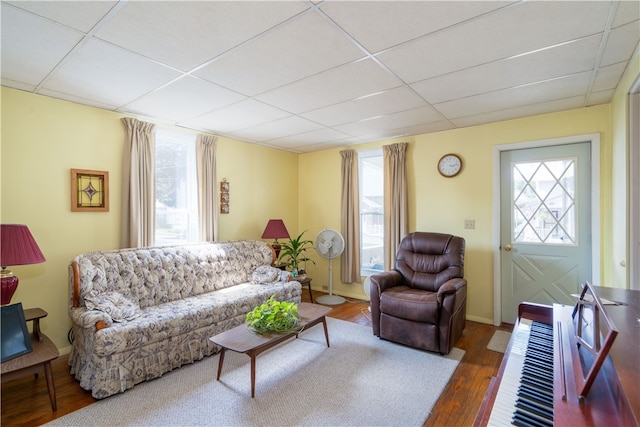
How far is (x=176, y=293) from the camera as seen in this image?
3152 millimetres

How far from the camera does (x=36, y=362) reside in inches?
77.1

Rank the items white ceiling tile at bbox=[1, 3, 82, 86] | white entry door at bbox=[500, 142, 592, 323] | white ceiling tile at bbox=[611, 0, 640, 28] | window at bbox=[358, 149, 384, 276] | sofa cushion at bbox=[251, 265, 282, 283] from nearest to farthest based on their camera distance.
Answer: white ceiling tile at bbox=[611, 0, 640, 28] → white ceiling tile at bbox=[1, 3, 82, 86] → white entry door at bbox=[500, 142, 592, 323] → sofa cushion at bbox=[251, 265, 282, 283] → window at bbox=[358, 149, 384, 276]

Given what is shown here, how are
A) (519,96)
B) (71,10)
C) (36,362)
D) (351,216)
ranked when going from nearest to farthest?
(71,10)
(36,362)
(519,96)
(351,216)

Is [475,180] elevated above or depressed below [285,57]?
below

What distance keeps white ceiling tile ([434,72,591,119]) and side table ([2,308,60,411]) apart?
12.2 ft

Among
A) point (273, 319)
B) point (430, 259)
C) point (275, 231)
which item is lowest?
point (273, 319)

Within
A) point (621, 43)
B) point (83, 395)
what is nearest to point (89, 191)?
point (83, 395)

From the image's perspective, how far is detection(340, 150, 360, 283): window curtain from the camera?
4719 mm

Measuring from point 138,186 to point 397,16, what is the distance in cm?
297

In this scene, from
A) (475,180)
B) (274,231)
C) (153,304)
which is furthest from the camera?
(274,231)

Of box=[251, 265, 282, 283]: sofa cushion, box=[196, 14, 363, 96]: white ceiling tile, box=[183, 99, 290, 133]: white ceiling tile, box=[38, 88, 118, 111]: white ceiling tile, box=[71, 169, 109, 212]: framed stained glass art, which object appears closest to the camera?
box=[196, 14, 363, 96]: white ceiling tile

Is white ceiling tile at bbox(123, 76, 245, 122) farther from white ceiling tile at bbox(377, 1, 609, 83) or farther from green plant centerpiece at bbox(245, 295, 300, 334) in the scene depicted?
green plant centerpiece at bbox(245, 295, 300, 334)

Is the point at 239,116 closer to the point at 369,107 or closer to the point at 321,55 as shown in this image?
the point at 369,107

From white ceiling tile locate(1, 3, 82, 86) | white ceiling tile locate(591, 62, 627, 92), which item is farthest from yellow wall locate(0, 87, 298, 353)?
white ceiling tile locate(591, 62, 627, 92)
